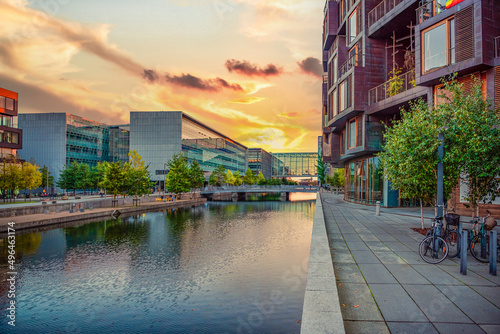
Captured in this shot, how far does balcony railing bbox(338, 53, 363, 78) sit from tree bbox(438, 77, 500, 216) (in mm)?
22063

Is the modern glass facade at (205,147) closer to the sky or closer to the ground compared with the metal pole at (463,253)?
closer to the sky

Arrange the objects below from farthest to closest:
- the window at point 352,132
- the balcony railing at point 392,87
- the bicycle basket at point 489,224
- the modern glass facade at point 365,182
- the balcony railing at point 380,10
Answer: the window at point 352,132, the modern glass facade at point 365,182, the balcony railing at point 380,10, the balcony railing at point 392,87, the bicycle basket at point 489,224

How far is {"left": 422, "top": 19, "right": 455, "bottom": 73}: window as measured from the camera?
2102 cm

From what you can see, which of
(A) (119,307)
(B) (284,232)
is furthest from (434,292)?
(B) (284,232)

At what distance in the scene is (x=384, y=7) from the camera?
30.9m

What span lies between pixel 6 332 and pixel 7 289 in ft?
13.2

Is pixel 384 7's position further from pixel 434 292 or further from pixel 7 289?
pixel 7 289

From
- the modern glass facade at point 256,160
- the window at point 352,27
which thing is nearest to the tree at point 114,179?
the window at point 352,27

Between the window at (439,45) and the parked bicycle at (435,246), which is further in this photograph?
the window at (439,45)

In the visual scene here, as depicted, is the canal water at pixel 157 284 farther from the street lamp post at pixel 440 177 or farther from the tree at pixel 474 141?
the tree at pixel 474 141

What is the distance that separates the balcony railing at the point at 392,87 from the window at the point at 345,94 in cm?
250

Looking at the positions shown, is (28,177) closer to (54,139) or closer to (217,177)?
(54,139)

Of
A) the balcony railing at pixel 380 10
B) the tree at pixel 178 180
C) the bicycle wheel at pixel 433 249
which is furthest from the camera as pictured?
the tree at pixel 178 180

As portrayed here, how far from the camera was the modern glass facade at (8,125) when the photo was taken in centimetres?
5638
